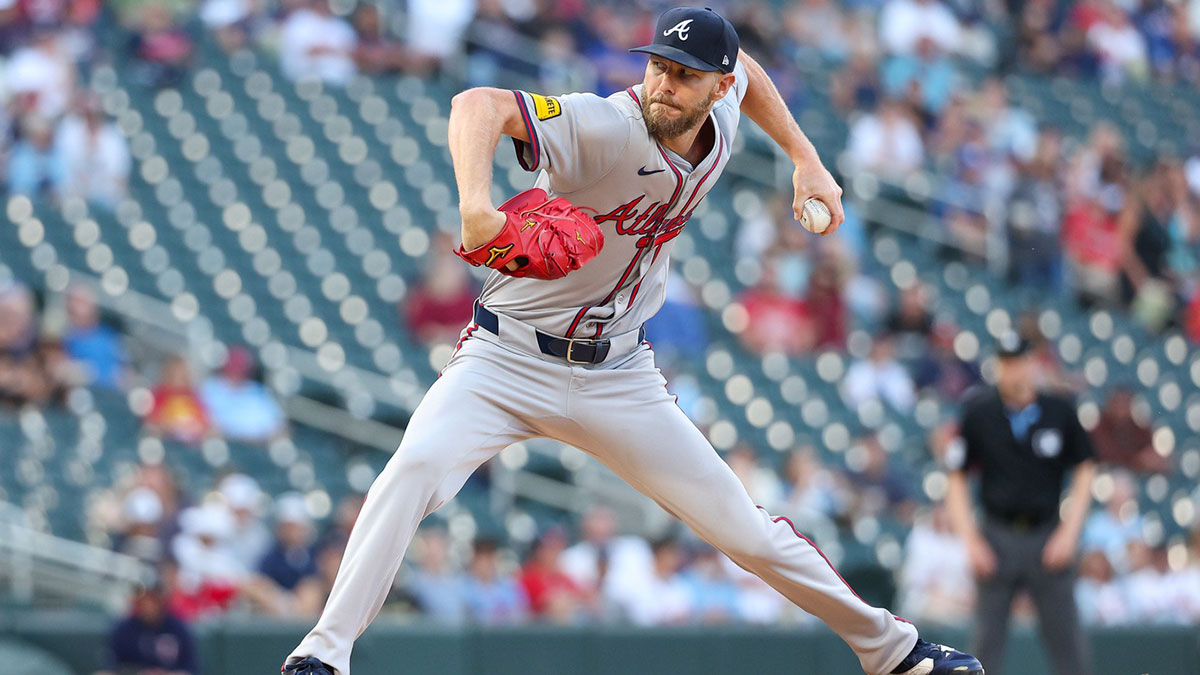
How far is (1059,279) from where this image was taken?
45.1ft

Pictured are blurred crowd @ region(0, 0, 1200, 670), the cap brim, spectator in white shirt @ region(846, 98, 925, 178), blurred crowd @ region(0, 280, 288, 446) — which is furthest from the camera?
spectator in white shirt @ region(846, 98, 925, 178)

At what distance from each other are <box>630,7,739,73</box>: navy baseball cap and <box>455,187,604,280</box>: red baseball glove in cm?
48

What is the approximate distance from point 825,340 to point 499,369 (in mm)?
8328

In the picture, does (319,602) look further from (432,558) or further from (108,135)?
(108,135)

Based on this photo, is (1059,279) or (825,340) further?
(1059,279)

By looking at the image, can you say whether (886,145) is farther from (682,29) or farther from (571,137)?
(571,137)

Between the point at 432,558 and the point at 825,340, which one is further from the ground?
the point at 432,558

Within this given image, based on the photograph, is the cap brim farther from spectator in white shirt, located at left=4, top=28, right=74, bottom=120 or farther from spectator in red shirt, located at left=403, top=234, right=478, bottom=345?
spectator in white shirt, located at left=4, top=28, right=74, bottom=120

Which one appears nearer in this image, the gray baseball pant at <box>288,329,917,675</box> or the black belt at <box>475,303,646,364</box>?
the gray baseball pant at <box>288,329,917,675</box>

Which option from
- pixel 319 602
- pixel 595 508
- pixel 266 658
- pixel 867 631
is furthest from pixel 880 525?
pixel 867 631

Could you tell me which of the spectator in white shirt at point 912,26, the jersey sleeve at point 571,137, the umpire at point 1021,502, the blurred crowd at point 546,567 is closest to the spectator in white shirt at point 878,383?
the blurred crowd at point 546,567

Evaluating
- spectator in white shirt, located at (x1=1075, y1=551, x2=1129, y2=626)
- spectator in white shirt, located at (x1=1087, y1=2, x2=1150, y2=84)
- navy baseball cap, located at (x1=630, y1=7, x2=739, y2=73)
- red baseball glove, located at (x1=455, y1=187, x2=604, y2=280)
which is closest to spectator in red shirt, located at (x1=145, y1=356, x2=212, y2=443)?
spectator in white shirt, located at (x1=1075, y1=551, x2=1129, y2=626)

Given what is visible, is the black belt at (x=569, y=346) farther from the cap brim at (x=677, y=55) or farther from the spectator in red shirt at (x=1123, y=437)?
the spectator in red shirt at (x=1123, y=437)

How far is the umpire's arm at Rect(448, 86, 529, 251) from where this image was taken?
3.53 meters
